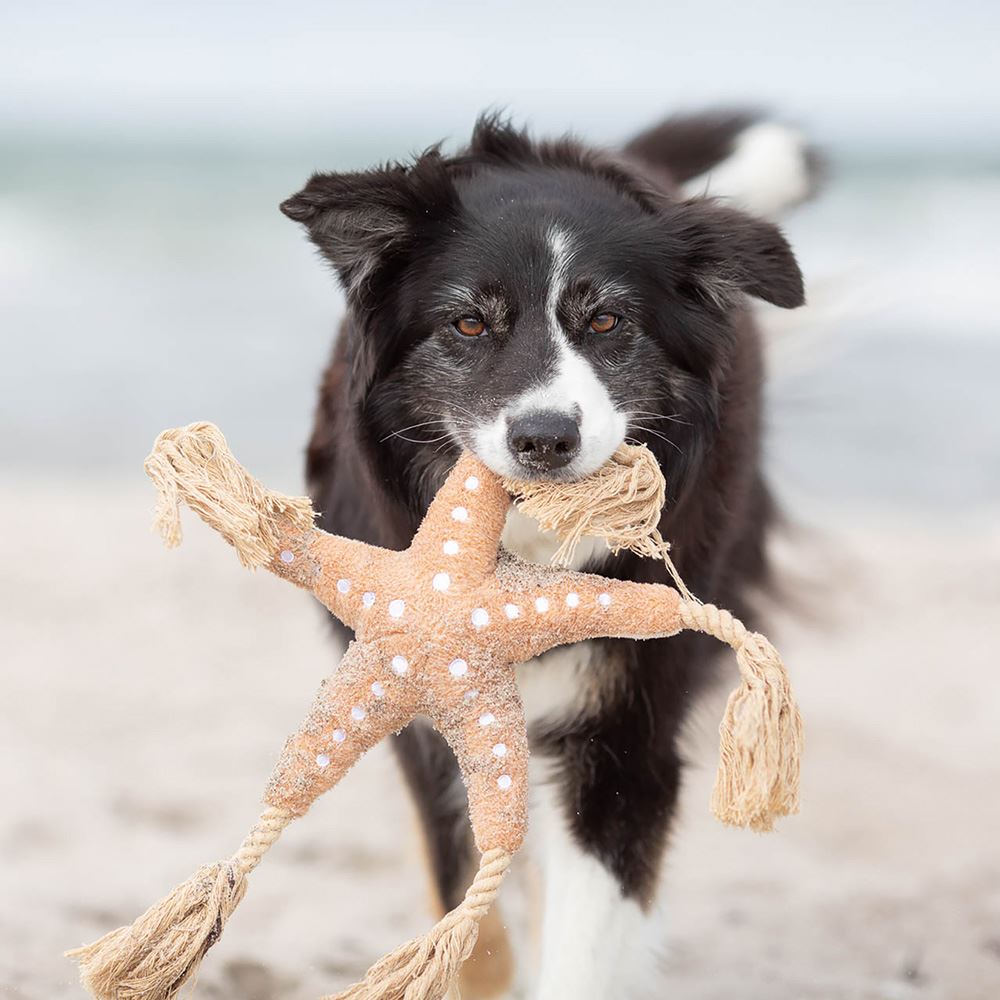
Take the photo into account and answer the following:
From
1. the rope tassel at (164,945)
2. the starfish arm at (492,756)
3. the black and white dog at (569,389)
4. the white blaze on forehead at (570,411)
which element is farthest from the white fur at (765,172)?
the rope tassel at (164,945)

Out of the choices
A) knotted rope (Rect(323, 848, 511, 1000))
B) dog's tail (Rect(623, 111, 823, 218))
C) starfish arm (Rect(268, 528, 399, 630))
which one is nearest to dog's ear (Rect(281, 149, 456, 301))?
starfish arm (Rect(268, 528, 399, 630))

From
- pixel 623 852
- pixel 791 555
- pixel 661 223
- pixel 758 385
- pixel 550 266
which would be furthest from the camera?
pixel 791 555

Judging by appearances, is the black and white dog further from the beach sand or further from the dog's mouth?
the beach sand

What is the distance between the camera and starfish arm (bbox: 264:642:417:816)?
2.17m

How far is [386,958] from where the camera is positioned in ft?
6.84

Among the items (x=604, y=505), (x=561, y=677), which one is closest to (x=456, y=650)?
(x=604, y=505)

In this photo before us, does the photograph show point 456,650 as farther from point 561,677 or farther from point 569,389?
point 561,677

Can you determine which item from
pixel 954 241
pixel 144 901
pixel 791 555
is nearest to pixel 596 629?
pixel 144 901

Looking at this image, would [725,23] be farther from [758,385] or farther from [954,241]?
[758,385]

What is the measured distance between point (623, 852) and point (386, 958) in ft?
3.46

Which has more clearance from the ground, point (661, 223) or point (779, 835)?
point (661, 223)

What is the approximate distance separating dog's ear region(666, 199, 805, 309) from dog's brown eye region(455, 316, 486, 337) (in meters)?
0.44

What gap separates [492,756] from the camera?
219 cm

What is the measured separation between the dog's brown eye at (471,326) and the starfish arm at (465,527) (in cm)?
32
